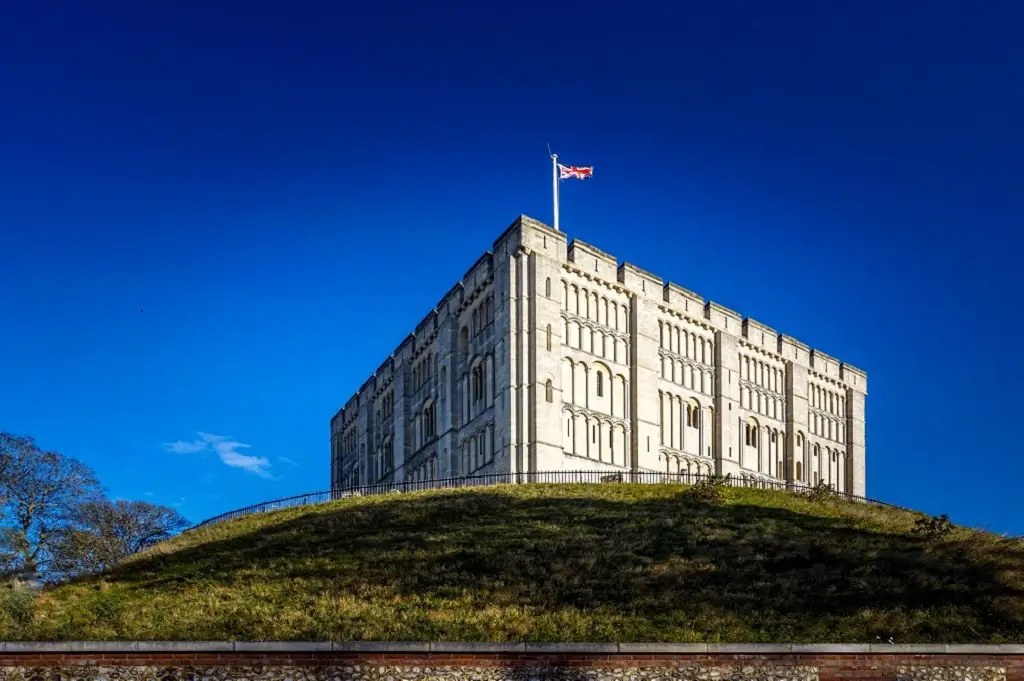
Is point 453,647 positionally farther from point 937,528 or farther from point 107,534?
point 107,534

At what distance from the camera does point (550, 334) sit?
208 ft

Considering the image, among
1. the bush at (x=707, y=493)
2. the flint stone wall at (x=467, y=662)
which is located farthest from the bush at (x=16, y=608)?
the bush at (x=707, y=493)

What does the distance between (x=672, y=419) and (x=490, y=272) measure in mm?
14485

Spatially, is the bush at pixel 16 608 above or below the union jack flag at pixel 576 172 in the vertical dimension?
below

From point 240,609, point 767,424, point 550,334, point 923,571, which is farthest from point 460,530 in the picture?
point 767,424

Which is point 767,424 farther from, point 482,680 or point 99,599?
point 482,680

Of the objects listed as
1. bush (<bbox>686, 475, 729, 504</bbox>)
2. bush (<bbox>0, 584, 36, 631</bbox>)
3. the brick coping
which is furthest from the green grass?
the brick coping

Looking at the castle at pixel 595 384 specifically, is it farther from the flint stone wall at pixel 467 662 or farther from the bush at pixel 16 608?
the flint stone wall at pixel 467 662

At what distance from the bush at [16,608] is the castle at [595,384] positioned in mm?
29255

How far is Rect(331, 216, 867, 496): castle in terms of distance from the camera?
63.1 metres

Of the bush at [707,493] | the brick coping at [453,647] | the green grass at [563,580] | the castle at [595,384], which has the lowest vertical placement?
the brick coping at [453,647]

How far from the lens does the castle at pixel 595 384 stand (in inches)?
2484

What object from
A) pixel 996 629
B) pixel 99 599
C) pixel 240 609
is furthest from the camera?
pixel 99 599

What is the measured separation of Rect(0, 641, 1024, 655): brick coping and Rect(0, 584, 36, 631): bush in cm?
946
